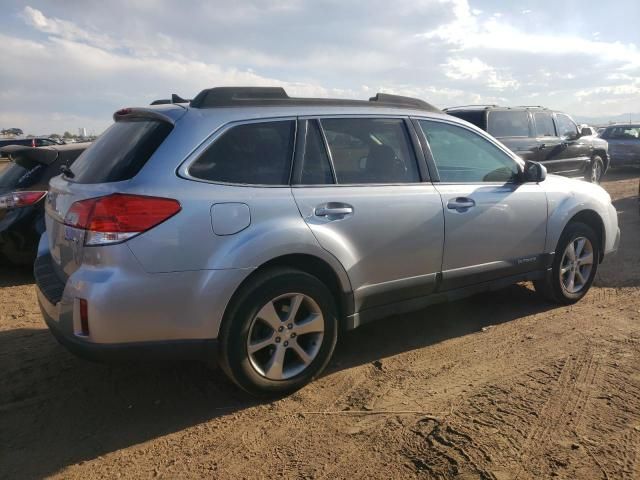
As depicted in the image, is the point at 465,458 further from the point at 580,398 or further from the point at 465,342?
the point at 465,342

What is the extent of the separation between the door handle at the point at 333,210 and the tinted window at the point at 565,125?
30.0ft

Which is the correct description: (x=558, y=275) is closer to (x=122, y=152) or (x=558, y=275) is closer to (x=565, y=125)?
(x=122, y=152)

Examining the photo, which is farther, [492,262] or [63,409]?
[492,262]

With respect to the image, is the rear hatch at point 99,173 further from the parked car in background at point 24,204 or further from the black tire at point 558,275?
the black tire at point 558,275

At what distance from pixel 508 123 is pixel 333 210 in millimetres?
7624

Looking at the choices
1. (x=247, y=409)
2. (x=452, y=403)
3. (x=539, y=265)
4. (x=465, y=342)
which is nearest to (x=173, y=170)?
(x=247, y=409)

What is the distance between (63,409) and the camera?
3.22 meters

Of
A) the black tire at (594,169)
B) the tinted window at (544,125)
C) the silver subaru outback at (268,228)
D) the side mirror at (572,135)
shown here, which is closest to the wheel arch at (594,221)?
the silver subaru outback at (268,228)

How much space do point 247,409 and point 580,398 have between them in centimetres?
198

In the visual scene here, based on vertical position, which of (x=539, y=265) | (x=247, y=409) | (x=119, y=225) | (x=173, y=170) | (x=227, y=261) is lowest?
(x=247, y=409)

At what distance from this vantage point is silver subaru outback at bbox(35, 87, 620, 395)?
2.81m

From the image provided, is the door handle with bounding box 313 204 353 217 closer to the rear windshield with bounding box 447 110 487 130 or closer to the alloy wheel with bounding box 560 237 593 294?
the alloy wheel with bounding box 560 237 593 294

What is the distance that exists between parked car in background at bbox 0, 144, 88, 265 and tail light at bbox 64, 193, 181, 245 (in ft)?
10.6

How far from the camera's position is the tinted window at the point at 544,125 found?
1052 cm
